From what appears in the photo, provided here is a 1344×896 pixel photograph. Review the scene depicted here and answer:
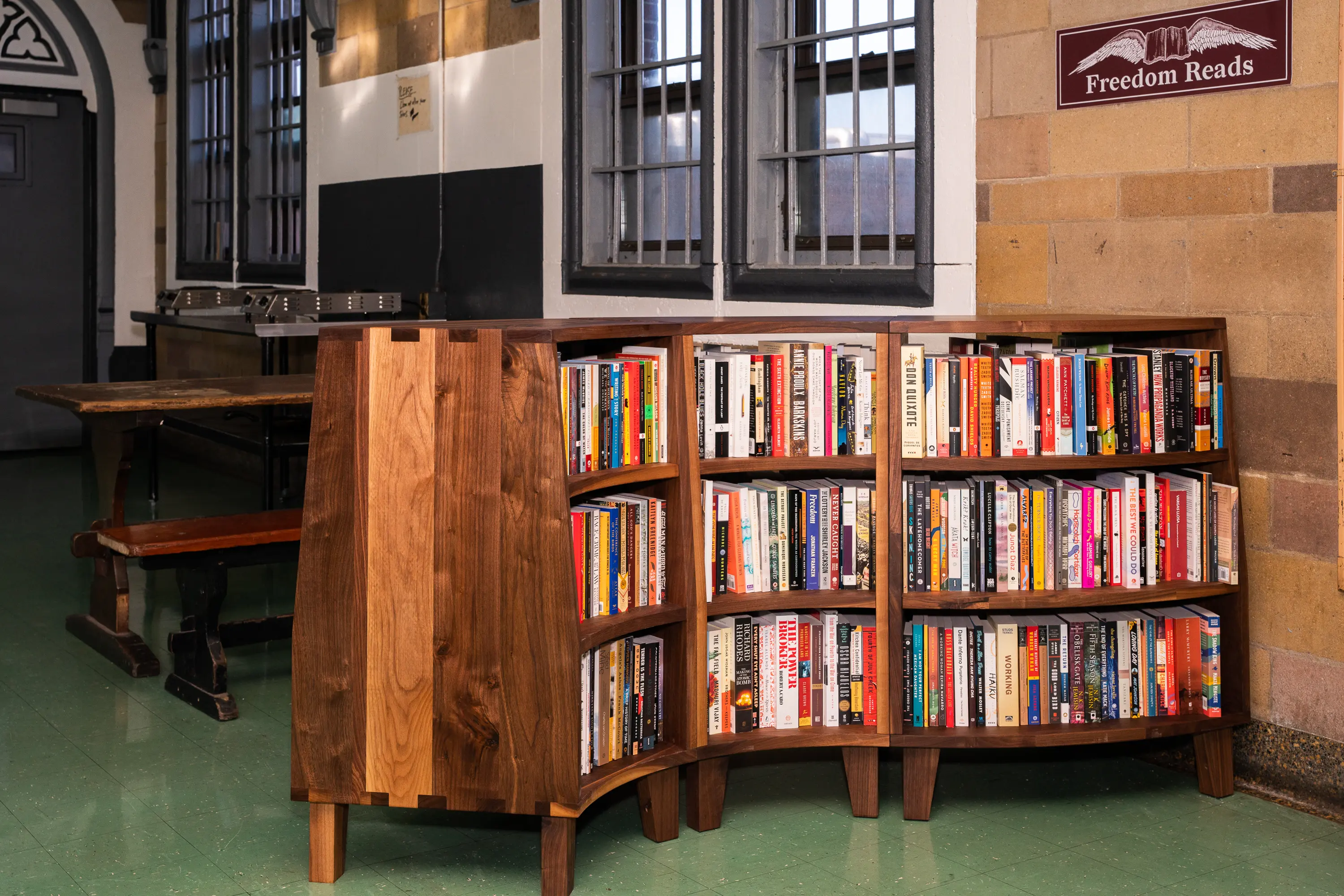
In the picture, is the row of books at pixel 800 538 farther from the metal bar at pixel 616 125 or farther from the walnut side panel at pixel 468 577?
the metal bar at pixel 616 125

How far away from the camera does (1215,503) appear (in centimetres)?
353

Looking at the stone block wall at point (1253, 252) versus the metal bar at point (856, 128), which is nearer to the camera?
the stone block wall at point (1253, 252)

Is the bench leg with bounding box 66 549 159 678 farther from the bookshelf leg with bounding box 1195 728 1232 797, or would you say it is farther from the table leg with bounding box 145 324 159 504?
the bookshelf leg with bounding box 1195 728 1232 797

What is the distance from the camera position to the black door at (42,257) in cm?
952

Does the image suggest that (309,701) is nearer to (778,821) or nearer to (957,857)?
(778,821)

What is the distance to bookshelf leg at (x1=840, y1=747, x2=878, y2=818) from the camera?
345 cm

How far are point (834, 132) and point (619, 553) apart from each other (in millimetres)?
2414

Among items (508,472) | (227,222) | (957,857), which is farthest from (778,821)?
(227,222)

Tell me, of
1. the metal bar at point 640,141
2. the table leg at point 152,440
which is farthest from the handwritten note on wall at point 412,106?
the table leg at point 152,440

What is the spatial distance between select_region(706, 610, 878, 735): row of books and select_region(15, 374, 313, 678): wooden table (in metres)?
2.04

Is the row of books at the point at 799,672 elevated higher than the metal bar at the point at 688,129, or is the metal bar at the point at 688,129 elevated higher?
the metal bar at the point at 688,129

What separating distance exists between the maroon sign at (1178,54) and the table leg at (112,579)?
3.33 meters

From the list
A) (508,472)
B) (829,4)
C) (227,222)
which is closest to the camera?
(508,472)

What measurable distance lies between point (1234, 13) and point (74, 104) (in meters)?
8.37
